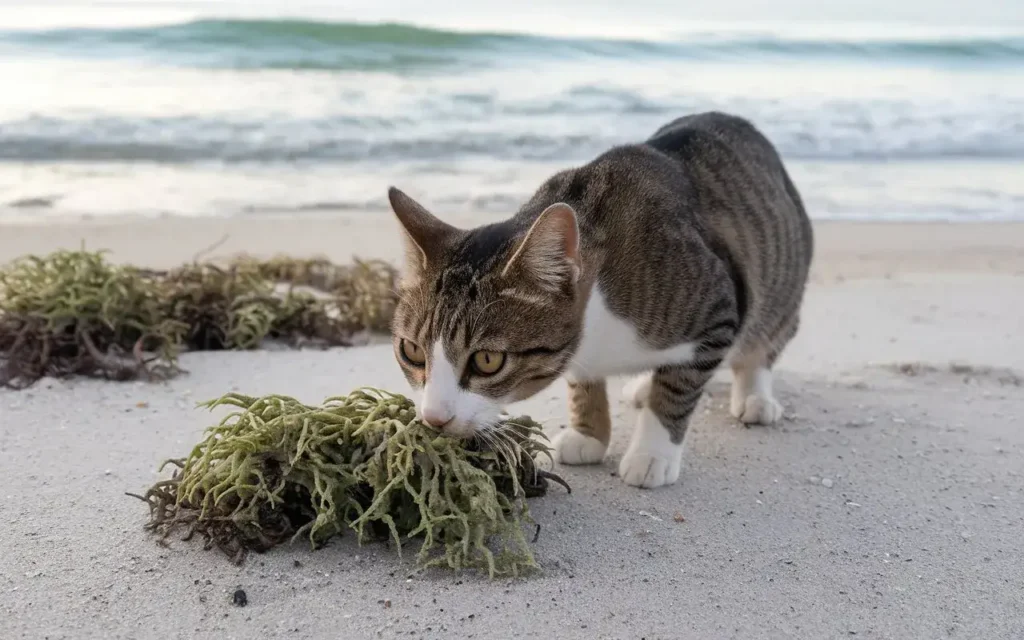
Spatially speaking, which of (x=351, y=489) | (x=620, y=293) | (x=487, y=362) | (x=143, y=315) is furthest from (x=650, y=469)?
(x=143, y=315)

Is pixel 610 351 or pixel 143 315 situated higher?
pixel 610 351

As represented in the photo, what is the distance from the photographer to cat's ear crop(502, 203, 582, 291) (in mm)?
2502

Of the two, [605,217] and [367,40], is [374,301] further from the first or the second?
[367,40]

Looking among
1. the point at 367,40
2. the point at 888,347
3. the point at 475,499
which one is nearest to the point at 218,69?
the point at 367,40

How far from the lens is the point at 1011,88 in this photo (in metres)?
14.1

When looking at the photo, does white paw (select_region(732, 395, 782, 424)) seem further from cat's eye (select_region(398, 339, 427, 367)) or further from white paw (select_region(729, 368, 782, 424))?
cat's eye (select_region(398, 339, 427, 367))

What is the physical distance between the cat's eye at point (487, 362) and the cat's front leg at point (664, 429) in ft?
2.51

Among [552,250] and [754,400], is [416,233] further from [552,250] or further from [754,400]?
[754,400]

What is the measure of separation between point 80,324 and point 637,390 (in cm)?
225

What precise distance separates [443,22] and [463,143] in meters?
7.10

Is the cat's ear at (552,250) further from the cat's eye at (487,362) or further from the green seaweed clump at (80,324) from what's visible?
the green seaweed clump at (80,324)

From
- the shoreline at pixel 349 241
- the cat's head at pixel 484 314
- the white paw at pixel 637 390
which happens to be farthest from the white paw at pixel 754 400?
the shoreline at pixel 349 241

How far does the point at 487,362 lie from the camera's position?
8.50ft

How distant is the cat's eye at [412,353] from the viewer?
2.65 m
